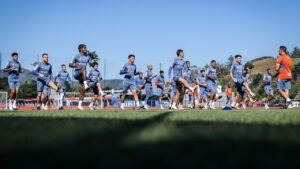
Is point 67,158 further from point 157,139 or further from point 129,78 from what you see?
point 129,78

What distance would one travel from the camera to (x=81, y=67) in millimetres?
12789

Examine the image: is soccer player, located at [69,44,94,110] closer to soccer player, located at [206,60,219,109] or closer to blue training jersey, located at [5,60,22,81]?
blue training jersey, located at [5,60,22,81]

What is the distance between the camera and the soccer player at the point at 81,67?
1270cm

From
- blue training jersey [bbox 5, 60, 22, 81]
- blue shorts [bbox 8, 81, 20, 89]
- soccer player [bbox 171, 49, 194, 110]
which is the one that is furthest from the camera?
soccer player [bbox 171, 49, 194, 110]

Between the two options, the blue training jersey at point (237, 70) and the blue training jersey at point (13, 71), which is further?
the blue training jersey at point (237, 70)

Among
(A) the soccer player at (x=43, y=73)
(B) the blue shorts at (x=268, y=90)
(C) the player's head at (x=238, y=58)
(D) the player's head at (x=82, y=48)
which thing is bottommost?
(B) the blue shorts at (x=268, y=90)

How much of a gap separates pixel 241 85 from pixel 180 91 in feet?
8.93

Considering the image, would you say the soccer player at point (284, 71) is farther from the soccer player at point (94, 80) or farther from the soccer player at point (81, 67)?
the soccer player at point (81, 67)

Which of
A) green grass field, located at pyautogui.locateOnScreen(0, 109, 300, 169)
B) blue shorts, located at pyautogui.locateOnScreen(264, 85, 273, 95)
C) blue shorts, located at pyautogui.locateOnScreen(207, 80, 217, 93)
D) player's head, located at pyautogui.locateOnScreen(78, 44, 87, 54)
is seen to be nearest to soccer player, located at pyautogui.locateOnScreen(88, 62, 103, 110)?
player's head, located at pyautogui.locateOnScreen(78, 44, 87, 54)

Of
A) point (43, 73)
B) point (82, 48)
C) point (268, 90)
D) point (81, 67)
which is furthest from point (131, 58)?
point (268, 90)

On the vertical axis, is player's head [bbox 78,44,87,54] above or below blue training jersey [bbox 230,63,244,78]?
above

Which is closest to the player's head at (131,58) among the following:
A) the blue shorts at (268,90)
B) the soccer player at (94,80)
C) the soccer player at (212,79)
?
the soccer player at (94,80)

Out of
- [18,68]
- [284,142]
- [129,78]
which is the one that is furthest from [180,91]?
[284,142]

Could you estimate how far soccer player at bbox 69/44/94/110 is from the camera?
1270 cm
